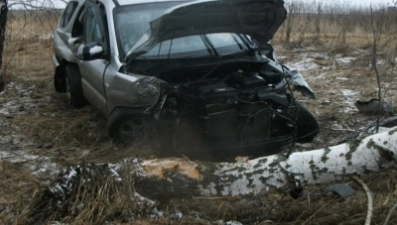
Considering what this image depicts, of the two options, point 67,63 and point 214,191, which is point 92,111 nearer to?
point 67,63

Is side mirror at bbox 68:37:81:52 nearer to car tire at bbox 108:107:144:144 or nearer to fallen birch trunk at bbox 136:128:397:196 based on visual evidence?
car tire at bbox 108:107:144:144

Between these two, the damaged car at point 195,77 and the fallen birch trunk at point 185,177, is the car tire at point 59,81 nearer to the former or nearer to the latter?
the damaged car at point 195,77

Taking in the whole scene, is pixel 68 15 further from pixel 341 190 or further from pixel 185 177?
pixel 341 190

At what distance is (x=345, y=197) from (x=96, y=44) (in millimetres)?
3304

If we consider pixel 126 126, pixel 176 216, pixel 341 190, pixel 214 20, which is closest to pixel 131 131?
pixel 126 126

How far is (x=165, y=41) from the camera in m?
5.28

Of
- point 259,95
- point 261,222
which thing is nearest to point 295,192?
point 261,222

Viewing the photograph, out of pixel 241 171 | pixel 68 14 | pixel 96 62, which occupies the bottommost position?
pixel 241 171

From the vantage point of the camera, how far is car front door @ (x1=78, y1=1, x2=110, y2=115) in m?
5.67

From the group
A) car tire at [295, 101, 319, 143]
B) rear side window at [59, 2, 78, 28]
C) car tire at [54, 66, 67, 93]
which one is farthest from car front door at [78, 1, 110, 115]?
car tire at [295, 101, 319, 143]

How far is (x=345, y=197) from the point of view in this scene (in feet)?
12.7

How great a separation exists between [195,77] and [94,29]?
78.4 inches

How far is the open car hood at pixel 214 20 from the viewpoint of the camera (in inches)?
187

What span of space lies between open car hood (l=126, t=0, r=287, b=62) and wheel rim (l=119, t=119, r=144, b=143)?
705mm
